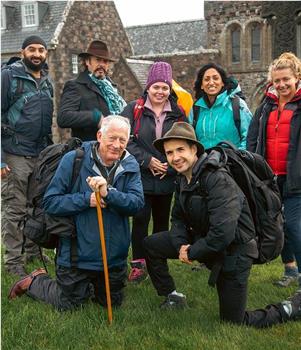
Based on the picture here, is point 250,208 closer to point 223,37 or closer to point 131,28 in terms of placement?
point 223,37

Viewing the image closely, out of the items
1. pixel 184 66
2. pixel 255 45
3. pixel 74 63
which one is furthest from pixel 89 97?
pixel 255 45

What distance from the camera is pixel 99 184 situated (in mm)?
4461

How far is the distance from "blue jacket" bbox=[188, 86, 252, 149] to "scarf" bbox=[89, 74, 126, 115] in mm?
981

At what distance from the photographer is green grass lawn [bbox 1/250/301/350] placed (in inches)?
157

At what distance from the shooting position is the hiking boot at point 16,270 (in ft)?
19.4

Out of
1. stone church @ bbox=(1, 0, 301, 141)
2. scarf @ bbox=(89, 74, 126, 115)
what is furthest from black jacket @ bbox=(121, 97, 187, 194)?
stone church @ bbox=(1, 0, 301, 141)

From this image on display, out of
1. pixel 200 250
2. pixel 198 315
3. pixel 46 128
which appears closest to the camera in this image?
pixel 200 250

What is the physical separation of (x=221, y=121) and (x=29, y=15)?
25805 millimetres

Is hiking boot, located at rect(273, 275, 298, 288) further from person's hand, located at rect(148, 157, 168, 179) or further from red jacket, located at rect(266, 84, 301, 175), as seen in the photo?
person's hand, located at rect(148, 157, 168, 179)

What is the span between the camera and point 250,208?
4488mm

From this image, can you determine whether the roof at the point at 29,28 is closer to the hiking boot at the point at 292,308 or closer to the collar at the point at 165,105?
the collar at the point at 165,105

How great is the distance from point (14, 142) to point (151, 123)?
5.00 ft

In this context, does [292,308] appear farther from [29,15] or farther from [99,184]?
[29,15]

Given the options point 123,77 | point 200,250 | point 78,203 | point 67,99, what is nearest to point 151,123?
point 67,99
